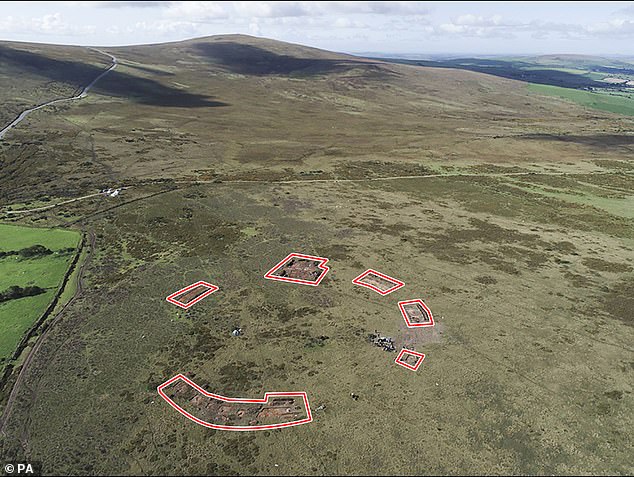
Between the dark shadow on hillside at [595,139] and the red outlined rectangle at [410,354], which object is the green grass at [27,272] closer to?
the red outlined rectangle at [410,354]

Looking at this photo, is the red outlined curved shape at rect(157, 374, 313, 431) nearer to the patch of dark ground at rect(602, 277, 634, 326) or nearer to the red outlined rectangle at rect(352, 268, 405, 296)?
the red outlined rectangle at rect(352, 268, 405, 296)

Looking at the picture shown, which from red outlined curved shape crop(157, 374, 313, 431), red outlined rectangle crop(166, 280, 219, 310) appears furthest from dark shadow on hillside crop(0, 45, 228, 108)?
red outlined curved shape crop(157, 374, 313, 431)

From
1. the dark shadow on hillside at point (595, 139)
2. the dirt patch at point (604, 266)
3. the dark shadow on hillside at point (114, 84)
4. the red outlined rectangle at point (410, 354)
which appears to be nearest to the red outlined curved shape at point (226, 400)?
the red outlined rectangle at point (410, 354)

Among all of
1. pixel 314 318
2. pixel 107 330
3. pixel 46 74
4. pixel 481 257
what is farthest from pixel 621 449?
pixel 46 74

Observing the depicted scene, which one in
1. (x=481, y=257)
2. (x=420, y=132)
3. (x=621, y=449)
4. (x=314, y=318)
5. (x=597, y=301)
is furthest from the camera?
(x=420, y=132)

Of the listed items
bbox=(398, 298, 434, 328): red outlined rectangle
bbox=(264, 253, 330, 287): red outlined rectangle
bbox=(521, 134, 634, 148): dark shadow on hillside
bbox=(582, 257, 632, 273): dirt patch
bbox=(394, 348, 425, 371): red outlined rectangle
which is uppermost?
bbox=(521, 134, 634, 148): dark shadow on hillside

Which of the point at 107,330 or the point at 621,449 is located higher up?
the point at 621,449

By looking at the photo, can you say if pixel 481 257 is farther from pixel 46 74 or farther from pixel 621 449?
pixel 46 74
